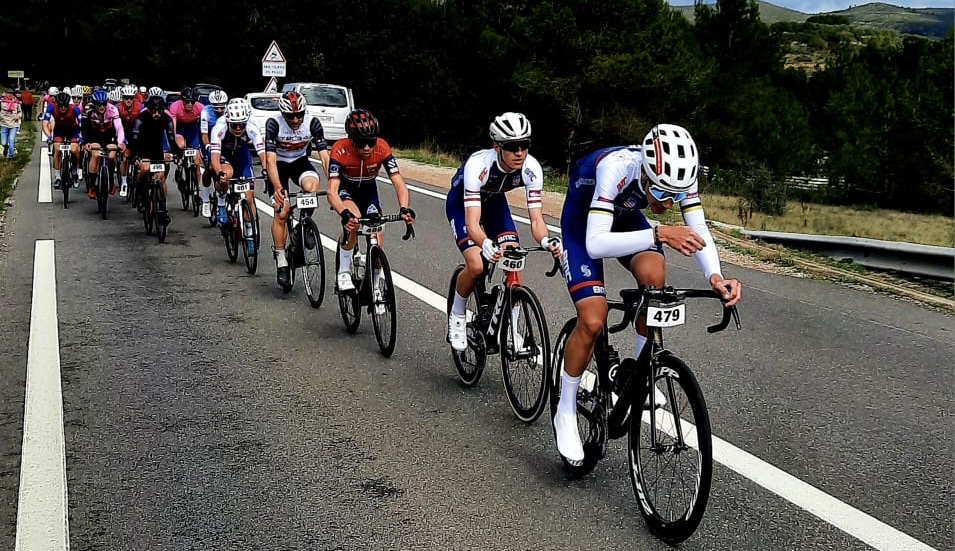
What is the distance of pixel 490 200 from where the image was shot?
6.26 metres

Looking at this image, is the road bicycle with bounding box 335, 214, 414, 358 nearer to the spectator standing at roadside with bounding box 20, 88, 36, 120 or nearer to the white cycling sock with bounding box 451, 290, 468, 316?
the white cycling sock with bounding box 451, 290, 468, 316

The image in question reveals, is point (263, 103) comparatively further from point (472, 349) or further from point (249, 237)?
point (472, 349)

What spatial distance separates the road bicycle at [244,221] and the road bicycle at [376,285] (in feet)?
9.19

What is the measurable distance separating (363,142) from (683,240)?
3747 millimetres

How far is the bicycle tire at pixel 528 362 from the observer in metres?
5.34

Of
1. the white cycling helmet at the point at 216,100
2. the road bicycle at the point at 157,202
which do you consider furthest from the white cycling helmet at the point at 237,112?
the white cycling helmet at the point at 216,100

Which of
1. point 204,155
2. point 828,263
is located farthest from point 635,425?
point 204,155

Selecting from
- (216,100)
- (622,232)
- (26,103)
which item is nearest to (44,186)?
(216,100)

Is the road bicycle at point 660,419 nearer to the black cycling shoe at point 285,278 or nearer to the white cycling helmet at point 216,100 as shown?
the black cycling shoe at point 285,278

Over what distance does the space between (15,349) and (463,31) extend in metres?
39.2

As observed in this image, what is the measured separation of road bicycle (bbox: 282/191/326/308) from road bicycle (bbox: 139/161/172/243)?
12.6 ft

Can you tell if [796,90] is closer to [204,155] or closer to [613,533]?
[204,155]

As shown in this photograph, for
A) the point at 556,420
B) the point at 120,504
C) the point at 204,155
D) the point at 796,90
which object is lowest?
the point at 120,504

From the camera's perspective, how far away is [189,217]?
14.6m
